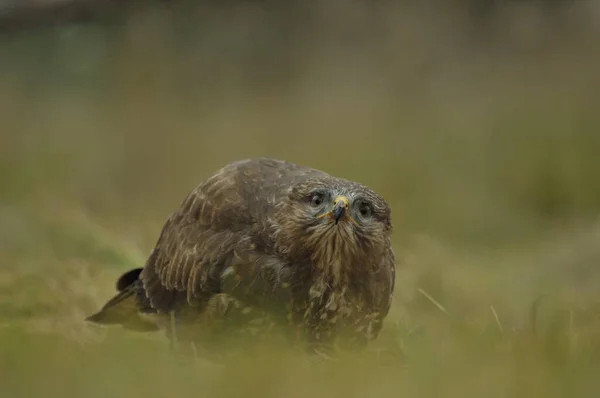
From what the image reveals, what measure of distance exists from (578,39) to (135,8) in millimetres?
3354

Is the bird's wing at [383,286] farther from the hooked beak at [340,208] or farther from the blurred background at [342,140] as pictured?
the hooked beak at [340,208]

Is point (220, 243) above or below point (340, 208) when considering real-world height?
below

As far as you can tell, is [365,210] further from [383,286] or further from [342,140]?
[342,140]

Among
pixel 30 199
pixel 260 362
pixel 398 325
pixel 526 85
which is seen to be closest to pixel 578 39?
pixel 526 85

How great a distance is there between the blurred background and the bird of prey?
246mm

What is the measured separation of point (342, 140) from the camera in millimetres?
7680

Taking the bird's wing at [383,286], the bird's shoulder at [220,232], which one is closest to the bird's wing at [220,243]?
the bird's shoulder at [220,232]

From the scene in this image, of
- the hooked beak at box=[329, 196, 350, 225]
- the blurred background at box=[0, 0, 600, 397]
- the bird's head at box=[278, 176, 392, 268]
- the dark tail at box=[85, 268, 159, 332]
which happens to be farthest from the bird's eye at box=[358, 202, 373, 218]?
the dark tail at box=[85, 268, 159, 332]

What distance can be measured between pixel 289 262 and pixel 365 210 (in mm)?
350

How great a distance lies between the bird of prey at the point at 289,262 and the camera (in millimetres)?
4254

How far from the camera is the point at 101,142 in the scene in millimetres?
9125

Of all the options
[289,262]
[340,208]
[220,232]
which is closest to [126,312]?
[220,232]

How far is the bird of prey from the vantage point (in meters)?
A: 4.25

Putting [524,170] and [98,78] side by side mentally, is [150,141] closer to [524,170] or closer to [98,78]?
[98,78]
